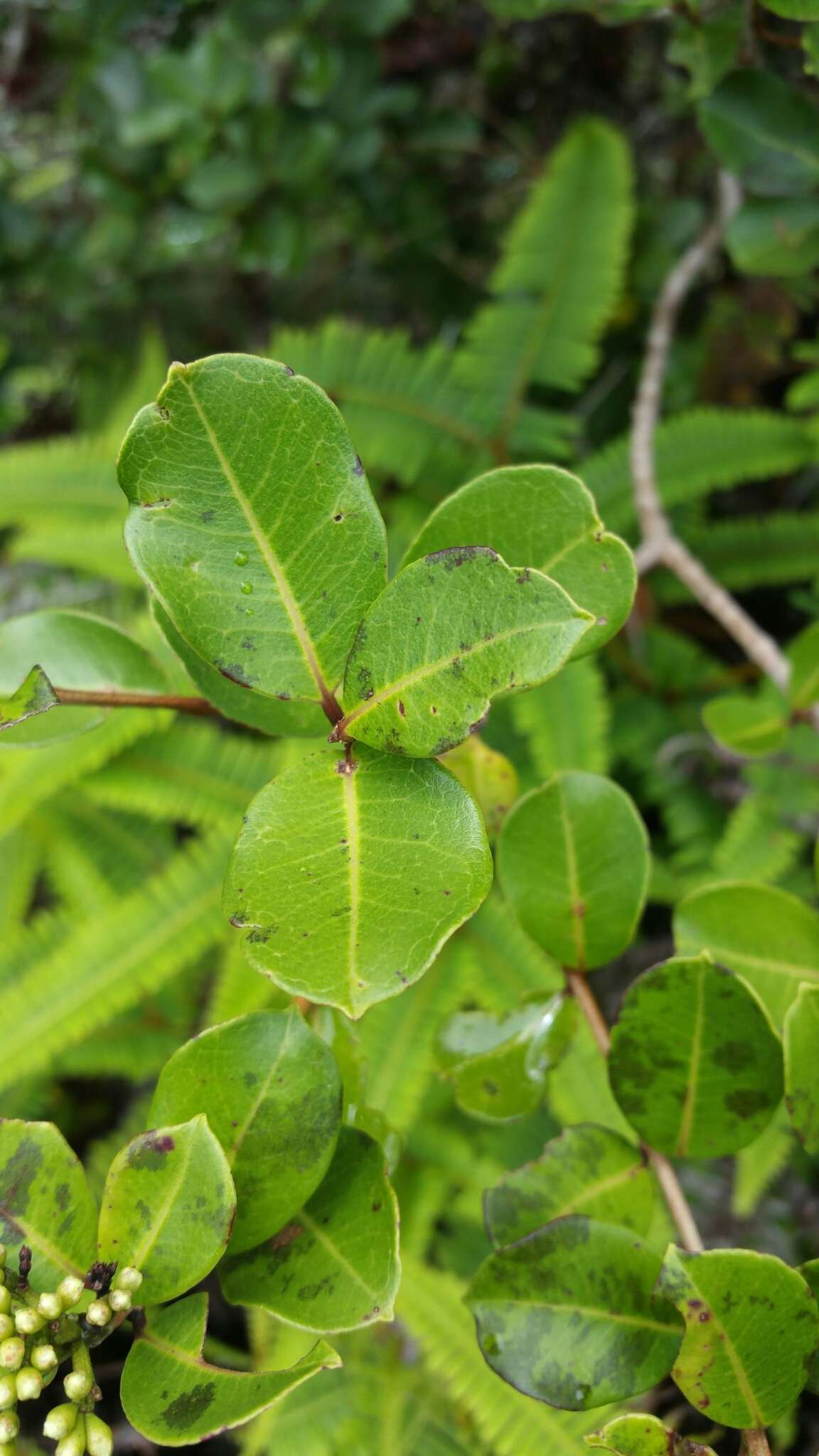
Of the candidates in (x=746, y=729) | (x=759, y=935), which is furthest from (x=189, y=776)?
(x=759, y=935)

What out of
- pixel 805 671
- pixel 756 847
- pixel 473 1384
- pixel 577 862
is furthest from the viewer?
pixel 756 847

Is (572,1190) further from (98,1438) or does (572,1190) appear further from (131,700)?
(131,700)

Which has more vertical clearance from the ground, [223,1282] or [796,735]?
[223,1282]

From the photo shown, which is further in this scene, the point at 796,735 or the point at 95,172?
the point at 95,172

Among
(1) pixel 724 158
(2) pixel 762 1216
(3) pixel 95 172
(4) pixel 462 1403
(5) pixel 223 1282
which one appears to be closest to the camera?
(5) pixel 223 1282

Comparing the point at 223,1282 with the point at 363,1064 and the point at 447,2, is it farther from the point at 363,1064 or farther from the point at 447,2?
the point at 447,2

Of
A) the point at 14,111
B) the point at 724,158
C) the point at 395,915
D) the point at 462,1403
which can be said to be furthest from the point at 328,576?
the point at 14,111

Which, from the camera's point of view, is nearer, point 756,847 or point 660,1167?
point 660,1167

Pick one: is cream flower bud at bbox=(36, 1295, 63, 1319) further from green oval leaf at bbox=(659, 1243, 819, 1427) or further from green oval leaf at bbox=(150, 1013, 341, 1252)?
green oval leaf at bbox=(659, 1243, 819, 1427)
